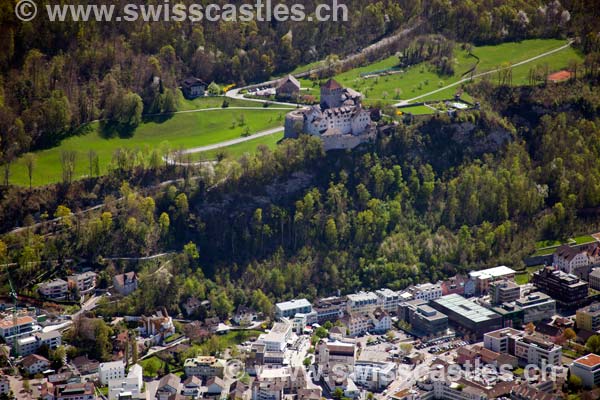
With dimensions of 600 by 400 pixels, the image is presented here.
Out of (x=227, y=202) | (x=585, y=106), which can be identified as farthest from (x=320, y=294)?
(x=585, y=106)

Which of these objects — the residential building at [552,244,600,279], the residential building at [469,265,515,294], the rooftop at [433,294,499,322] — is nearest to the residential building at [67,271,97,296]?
the rooftop at [433,294,499,322]

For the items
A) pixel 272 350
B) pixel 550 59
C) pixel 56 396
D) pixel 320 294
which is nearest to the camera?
pixel 56 396

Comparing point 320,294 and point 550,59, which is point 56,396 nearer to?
point 320,294

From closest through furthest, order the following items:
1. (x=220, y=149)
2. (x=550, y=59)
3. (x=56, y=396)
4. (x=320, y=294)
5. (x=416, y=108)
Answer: (x=56, y=396) < (x=320, y=294) < (x=220, y=149) < (x=416, y=108) < (x=550, y=59)

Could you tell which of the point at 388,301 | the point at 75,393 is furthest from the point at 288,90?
the point at 75,393

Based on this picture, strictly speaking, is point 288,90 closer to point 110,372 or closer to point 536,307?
point 536,307

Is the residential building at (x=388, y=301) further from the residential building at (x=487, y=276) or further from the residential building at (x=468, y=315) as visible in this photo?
the residential building at (x=487, y=276)

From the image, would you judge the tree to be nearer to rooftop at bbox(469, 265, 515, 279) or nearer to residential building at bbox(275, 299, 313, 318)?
residential building at bbox(275, 299, 313, 318)
